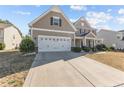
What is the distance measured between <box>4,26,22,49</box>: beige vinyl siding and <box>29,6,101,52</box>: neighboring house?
48.9 ft

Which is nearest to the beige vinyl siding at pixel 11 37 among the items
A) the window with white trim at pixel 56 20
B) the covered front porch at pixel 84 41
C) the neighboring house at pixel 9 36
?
the neighboring house at pixel 9 36

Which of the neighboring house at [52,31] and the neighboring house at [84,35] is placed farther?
the neighboring house at [84,35]

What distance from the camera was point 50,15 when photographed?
22406 millimetres

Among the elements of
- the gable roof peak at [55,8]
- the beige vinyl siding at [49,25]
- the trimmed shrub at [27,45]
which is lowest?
the trimmed shrub at [27,45]

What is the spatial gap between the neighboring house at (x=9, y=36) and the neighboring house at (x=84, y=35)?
45.0 ft

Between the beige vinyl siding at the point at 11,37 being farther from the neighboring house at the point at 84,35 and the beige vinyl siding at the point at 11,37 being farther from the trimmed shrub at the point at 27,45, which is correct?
the trimmed shrub at the point at 27,45

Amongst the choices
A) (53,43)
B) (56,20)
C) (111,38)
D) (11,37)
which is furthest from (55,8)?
(111,38)

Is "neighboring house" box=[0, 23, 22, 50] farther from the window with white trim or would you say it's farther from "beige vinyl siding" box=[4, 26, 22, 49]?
the window with white trim

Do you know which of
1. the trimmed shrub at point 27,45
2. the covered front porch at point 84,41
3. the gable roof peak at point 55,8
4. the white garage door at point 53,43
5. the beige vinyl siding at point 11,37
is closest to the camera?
the trimmed shrub at point 27,45

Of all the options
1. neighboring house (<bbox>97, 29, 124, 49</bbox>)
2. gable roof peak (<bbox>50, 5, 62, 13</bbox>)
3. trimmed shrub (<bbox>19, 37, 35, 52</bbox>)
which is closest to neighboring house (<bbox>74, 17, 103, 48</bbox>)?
neighboring house (<bbox>97, 29, 124, 49</bbox>)

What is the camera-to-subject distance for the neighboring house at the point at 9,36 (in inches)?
1332

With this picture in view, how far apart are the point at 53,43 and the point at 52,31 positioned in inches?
60.4
